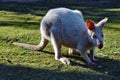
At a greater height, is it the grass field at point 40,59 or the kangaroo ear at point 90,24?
the kangaroo ear at point 90,24

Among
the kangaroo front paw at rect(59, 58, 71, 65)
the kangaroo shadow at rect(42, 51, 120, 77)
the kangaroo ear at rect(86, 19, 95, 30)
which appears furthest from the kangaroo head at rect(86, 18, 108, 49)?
the kangaroo front paw at rect(59, 58, 71, 65)

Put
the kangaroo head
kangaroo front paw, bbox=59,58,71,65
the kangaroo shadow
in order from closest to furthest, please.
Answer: the kangaroo head → the kangaroo shadow → kangaroo front paw, bbox=59,58,71,65

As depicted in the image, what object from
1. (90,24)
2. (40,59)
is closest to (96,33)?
(90,24)

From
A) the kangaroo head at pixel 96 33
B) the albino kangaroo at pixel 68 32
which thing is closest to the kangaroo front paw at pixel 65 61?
the albino kangaroo at pixel 68 32

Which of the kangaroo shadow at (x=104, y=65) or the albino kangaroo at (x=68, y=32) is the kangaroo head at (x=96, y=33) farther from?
the kangaroo shadow at (x=104, y=65)

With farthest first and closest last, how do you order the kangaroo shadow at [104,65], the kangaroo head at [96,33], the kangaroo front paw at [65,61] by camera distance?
the kangaroo front paw at [65,61] < the kangaroo shadow at [104,65] < the kangaroo head at [96,33]

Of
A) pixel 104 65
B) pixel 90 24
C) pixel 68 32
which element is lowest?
pixel 104 65

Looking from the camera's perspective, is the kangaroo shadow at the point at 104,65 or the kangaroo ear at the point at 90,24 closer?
the kangaroo ear at the point at 90,24

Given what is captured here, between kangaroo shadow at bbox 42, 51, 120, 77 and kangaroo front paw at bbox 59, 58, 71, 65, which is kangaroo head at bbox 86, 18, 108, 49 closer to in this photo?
kangaroo shadow at bbox 42, 51, 120, 77

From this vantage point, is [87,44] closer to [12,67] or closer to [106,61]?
[106,61]

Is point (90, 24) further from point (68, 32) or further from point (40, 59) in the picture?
point (40, 59)

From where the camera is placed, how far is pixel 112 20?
8.51 metres

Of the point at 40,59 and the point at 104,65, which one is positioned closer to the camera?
the point at 104,65

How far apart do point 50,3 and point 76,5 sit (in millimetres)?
843
